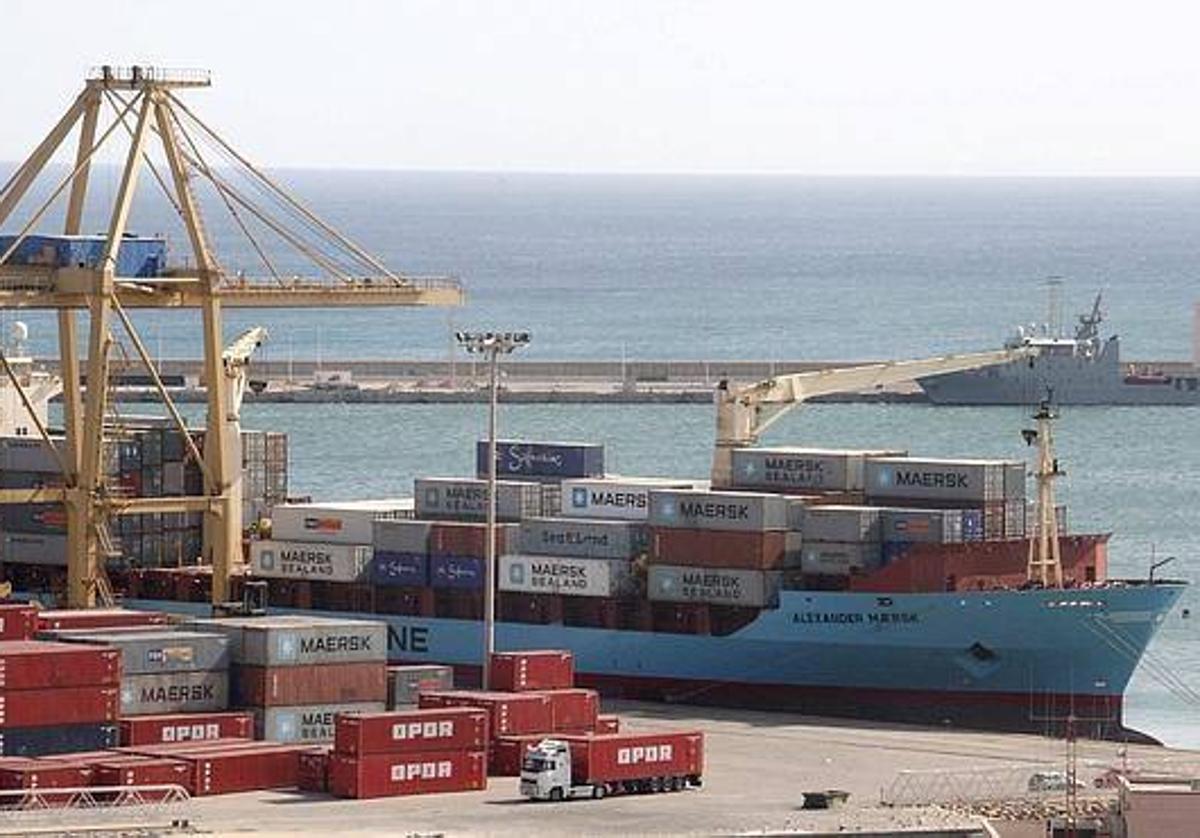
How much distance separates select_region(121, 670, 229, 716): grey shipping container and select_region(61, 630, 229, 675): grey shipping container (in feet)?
0.33

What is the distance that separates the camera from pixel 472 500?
69188 millimetres

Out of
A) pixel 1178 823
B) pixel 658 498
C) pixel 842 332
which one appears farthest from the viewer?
pixel 842 332

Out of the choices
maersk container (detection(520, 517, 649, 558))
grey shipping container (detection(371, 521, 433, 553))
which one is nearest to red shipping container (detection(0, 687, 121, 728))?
maersk container (detection(520, 517, 649, 558))

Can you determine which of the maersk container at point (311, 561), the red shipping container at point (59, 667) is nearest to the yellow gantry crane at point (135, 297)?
the maersk container at point (311, 561)

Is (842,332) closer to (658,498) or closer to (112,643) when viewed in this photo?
(658,498)

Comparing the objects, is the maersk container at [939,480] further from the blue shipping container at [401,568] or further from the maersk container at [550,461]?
the blue shipping container at [401,568]

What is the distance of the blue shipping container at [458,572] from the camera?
222 feet

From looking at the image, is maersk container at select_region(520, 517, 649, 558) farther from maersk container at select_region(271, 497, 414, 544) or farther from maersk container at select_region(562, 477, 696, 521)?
maersk container at select_region(271, 497, 414, 544)

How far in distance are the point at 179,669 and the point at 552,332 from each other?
131 metres

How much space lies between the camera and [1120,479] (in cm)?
10906

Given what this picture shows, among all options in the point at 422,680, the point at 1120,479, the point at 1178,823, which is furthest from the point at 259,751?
the point at 1120,479

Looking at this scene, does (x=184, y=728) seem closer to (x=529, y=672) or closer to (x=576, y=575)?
(x=529, y=672)

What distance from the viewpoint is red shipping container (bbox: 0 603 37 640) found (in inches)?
2112

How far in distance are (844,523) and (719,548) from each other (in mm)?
2241
